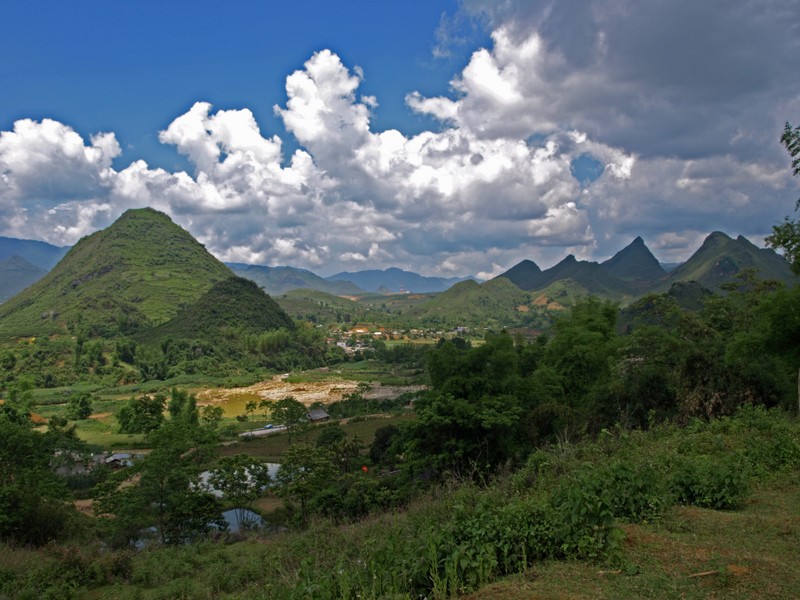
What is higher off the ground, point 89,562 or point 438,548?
point 438,548

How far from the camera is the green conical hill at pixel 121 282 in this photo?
115 metres

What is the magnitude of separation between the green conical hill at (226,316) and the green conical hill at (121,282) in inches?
488

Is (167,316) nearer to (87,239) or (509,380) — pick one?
(87,239)

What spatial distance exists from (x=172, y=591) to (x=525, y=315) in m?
192

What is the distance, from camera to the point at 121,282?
140875 mm

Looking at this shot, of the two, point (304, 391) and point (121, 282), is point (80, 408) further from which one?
point (121, 282)

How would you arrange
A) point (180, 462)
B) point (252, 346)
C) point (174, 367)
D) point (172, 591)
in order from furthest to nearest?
point (252, 346)
point (174, 367)
point (180, 462)
point (172, 591)

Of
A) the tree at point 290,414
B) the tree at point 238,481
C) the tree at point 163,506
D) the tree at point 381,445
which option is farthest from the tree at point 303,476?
the tree at point 290,414

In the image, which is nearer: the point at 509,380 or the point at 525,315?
the point at 509,380

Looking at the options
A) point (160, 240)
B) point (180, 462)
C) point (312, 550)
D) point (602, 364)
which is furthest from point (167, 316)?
point (312, 550)

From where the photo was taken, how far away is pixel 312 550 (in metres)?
6.72

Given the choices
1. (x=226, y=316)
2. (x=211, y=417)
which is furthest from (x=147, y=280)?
(x=211, y=417)

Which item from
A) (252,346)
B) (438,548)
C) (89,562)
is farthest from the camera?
(252,346)

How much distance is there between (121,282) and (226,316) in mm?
50405
